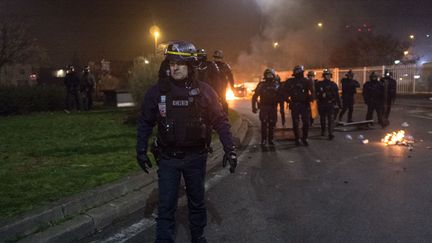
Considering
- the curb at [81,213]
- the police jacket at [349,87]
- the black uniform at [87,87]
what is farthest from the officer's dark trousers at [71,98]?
the curb at [81,213]

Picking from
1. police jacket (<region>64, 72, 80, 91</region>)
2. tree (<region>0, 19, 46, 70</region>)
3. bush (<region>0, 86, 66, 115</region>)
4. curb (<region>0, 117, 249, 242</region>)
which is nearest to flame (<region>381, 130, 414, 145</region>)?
curb (<region>0, 117, 249, 242</region>)

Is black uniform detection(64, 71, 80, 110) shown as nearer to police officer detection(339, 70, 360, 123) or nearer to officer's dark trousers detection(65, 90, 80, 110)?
officer's dark trousers detection(65, 90, 80, 110)

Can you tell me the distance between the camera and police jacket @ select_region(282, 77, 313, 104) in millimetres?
10172

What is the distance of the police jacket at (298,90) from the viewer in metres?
10.2

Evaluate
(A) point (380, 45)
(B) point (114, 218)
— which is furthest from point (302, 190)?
(A) point (380, 45)

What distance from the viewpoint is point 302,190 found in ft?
20.8

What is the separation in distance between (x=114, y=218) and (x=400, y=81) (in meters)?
24.3

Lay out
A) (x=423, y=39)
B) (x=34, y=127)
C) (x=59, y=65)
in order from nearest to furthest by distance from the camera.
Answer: (x=34, y=127), (x=423, y=39), (x=59, y=65)

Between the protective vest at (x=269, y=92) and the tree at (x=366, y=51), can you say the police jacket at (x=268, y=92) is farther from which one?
the tree at (x=366, y=51)

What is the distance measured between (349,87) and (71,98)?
12020 millimetres

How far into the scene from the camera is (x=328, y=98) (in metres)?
11.6

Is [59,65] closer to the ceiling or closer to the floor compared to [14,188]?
closer to the ceiling

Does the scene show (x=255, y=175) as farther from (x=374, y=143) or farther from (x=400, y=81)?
(x=400, y=81)

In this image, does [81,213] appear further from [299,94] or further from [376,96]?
[376,96]
